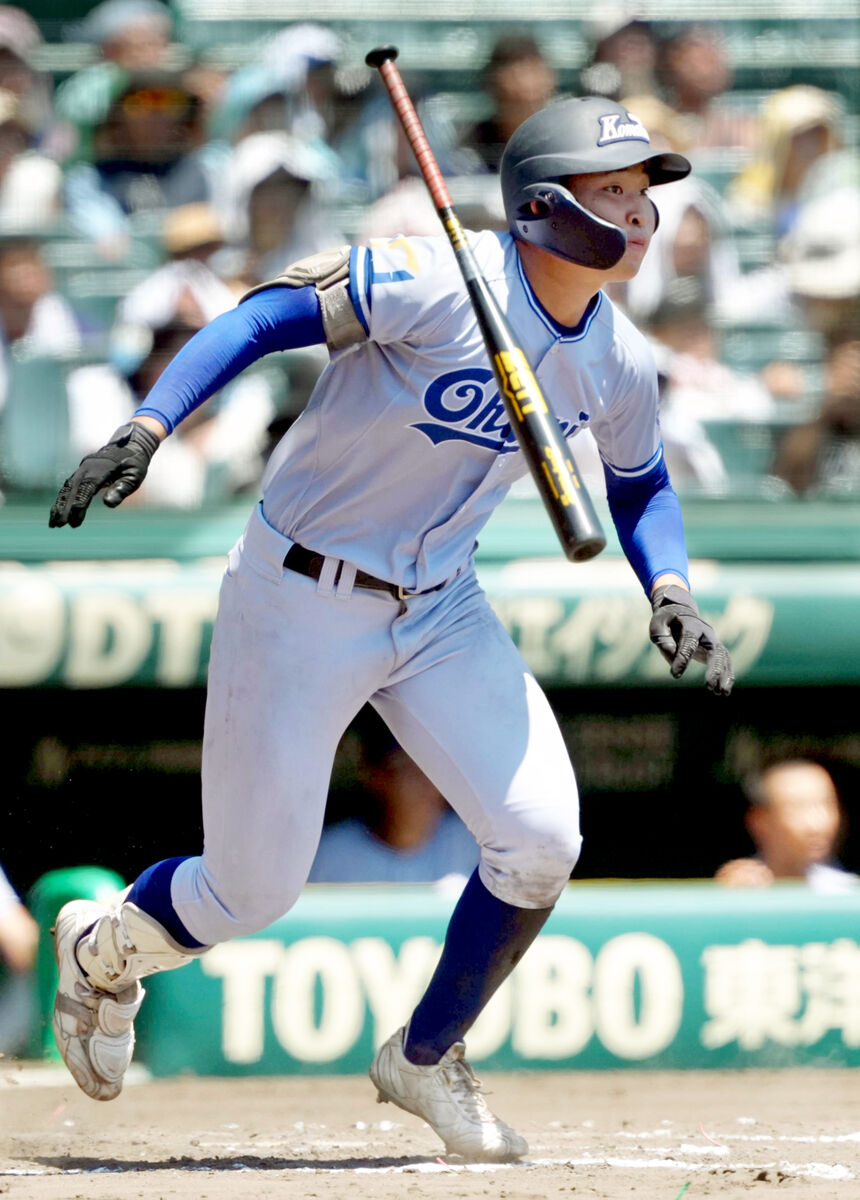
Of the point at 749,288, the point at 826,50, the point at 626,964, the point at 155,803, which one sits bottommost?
the point at 626,964

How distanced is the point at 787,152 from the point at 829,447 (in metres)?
1.36

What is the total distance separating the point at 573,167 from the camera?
2777 mm

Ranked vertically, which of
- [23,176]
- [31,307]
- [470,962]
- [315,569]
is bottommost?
[470,962]

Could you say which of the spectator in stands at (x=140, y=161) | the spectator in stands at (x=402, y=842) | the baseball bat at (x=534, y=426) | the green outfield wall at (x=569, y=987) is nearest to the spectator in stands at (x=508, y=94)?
the spectator in stands at (x=140, y=161)

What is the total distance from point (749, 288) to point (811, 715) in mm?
1494

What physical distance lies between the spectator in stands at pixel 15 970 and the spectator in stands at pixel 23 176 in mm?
2215

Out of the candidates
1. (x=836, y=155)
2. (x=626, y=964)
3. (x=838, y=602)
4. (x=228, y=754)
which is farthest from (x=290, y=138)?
(x=228, y=754)

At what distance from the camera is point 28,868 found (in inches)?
204

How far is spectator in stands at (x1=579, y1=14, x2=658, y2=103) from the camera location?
5.96 meters

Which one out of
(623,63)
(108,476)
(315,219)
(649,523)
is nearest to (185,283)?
(315,219)

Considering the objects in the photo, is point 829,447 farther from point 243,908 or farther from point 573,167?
point 243,908

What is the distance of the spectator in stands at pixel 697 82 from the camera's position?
605cm

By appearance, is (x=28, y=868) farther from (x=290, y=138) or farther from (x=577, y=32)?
(x=577, y=32)

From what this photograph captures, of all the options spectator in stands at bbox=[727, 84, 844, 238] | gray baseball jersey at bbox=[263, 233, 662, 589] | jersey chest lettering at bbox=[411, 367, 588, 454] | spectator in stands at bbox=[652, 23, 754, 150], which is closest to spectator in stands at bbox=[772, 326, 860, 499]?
spectator in stands at bbox=[727, 84, 844, 238]
